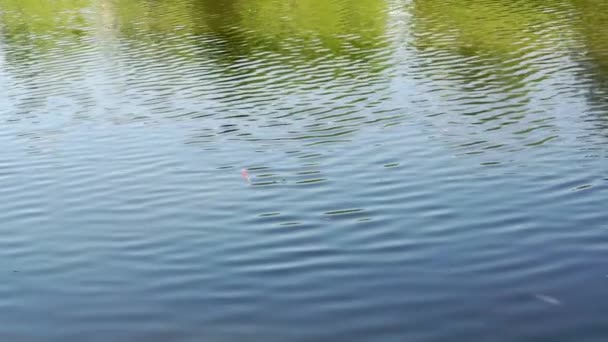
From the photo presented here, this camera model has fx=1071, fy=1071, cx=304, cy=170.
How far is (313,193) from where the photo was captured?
18.1 meters

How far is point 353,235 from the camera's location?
615 inches

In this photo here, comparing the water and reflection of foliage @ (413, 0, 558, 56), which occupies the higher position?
the water

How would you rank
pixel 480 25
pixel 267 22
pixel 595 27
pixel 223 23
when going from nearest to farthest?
pixel 595 27
pixel 480 25
pixel 267 22
pixel 223 23

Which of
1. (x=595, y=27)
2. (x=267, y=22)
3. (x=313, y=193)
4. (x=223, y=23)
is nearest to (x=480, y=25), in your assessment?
(x=595, y=27)

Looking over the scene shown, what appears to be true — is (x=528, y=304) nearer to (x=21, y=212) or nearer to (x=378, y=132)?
(x=21, y=212)

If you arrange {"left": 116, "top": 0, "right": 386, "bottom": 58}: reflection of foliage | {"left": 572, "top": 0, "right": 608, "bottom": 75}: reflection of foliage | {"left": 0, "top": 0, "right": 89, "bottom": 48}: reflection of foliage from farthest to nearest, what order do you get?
1. {"left": 0, "top": 0, "right": 89, "bottom": 48}: reflection of foliage
2. {"left": 116, "top": 0, "right": 386, "bottom": 58}: reflection of foliage
3. {"left": 572, "top": 0, "right": 608, "bottom": 75}: reflection of foliage

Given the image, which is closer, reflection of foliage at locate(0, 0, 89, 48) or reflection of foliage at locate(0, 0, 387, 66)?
reflection of foliage at locate(0, 0, 387, 66)

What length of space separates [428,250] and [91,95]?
57.5 feet

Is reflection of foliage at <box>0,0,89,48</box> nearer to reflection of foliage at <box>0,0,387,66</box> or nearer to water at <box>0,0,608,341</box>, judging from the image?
reflection of foliage at <box>0,0,387,66</box>

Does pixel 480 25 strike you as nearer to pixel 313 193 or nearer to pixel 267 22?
pixel 267 22

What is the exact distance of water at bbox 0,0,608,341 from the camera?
1286cm

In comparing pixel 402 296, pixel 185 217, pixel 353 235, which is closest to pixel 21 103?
pixel 185 217

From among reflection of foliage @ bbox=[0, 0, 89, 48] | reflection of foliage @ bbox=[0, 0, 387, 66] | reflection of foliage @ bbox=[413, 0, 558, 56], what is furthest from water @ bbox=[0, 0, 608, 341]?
reflection of foliage @ bbox=[0, 0, 89, 48]

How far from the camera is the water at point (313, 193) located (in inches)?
506
